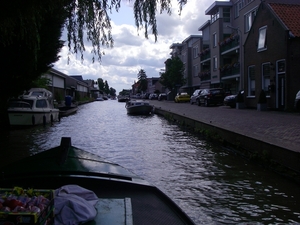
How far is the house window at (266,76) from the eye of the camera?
22.0 metres

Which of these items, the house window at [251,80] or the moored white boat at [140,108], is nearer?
the house window at [251,80]

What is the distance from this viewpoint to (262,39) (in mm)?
22922

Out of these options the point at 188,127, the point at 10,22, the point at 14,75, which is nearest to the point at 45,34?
the point at 14,75

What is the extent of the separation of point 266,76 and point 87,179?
68.0 ft

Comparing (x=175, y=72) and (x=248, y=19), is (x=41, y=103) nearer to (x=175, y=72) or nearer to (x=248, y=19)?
(x=248, y=19)

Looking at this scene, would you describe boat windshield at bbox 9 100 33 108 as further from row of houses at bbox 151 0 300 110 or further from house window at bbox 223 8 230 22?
house window at bbox 223 8 230 22

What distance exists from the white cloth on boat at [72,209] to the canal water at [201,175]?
275cm

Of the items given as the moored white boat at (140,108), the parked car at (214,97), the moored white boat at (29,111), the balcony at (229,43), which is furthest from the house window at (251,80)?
the moored white boat at (29,111)

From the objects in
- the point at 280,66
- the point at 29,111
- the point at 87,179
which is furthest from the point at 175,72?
the point at 87,179

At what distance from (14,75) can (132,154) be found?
559 centimetres

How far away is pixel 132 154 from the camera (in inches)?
412

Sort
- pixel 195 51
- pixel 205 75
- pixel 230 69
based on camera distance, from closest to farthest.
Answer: pixel 230 69 → pixel 205 75 → pixel 195 51

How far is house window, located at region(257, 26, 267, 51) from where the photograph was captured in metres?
22.4

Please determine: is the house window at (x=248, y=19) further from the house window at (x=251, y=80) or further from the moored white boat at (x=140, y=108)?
the moored white boat at (x=140, y=108)
